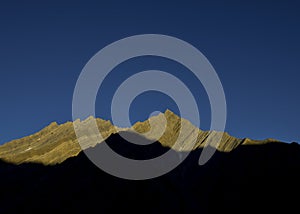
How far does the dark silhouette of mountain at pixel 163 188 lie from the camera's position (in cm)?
8238

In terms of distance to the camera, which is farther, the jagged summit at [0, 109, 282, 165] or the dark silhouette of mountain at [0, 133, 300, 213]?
the jagged summit at [0, 109, 282, 165]

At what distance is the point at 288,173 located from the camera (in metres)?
101

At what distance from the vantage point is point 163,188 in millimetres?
98125

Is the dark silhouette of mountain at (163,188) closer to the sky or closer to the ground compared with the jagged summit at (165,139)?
closer to the ground

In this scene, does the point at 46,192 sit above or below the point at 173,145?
below

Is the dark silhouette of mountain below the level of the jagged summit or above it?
below

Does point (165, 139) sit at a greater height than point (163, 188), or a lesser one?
greater

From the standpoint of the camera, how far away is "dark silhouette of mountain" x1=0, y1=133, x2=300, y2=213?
82375 mm

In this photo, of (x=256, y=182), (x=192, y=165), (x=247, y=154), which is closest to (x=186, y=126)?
(x=192, y=165)

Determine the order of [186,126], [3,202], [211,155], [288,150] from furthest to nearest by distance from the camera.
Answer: [186,126] < [211,155] < [288,150] < [3,202]

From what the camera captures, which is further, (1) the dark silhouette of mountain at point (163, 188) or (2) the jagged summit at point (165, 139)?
(2) the jagged summit at point (165, 139)

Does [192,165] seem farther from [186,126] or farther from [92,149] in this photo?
[92,149]

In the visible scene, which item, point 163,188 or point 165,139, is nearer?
point 163,188

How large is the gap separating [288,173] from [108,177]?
54.5 metres
